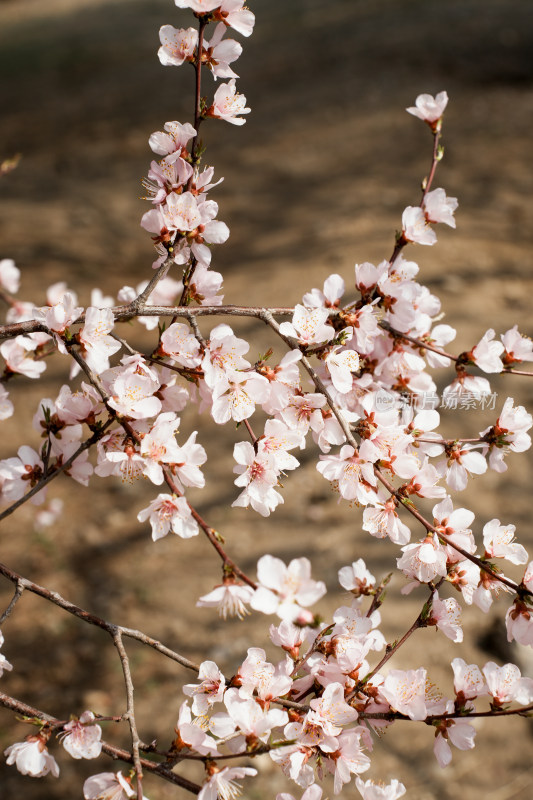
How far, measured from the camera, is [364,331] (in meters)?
1.13

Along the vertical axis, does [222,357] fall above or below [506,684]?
above

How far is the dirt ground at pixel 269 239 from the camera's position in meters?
2.45

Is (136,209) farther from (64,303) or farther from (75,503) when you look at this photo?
(64,303)

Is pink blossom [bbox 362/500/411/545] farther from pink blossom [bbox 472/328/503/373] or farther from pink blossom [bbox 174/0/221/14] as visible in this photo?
pink blossom [bbox 174/0/221/14]

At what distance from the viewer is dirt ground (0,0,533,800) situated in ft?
8.04

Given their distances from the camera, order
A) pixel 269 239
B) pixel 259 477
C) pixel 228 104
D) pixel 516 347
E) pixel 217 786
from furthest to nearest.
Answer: pixel 269 239, pixel 516 347, pixel 228 104, pixel 259 477, pixel 217 786

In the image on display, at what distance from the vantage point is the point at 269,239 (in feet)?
15.6

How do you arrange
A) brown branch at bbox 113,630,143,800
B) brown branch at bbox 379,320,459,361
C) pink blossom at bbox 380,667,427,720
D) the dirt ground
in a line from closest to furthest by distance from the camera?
brown branch at bbox 113,630,143,800 → pink blossom at bbox 380,667,427,720 → brown branch at bbox 379,320,459,361 → the dirt ground

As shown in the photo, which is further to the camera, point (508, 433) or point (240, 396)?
point (508, 433)

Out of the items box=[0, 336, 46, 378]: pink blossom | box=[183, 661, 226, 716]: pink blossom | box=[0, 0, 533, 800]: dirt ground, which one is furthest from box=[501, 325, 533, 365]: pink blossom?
box=[0, 0, 533, 800]: dirt ground

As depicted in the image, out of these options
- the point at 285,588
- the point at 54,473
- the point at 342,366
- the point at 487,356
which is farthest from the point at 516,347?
the point at 54,473

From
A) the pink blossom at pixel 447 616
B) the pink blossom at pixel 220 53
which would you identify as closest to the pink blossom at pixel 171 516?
the pink blossom at pixel 447 616

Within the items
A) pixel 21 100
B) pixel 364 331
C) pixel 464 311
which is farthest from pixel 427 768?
pixel 21 100

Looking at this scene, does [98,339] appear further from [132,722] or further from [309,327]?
[132,722]
